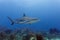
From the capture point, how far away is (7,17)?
9.57 ft

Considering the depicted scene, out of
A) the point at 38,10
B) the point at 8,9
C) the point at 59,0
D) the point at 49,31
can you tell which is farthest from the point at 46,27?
the point at 8,9

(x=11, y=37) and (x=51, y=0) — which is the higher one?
(x=51, y=0)

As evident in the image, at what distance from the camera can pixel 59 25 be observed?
2910mm

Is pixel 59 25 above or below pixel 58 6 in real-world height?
below

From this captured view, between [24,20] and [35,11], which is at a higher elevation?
[35,11]

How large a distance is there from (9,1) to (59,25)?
2.99 feet

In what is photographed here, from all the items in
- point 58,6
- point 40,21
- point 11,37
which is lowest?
point 11,37

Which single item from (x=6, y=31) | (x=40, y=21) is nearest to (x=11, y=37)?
(x=6, y=31)

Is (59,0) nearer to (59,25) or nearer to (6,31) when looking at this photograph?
(59,25)

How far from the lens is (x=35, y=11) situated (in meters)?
2.90

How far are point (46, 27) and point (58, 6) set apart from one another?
0.40 m

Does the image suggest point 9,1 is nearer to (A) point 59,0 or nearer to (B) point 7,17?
(B) point 7,17

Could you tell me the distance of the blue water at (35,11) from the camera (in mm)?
2900

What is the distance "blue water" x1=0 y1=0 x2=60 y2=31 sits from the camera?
9.52 feet
